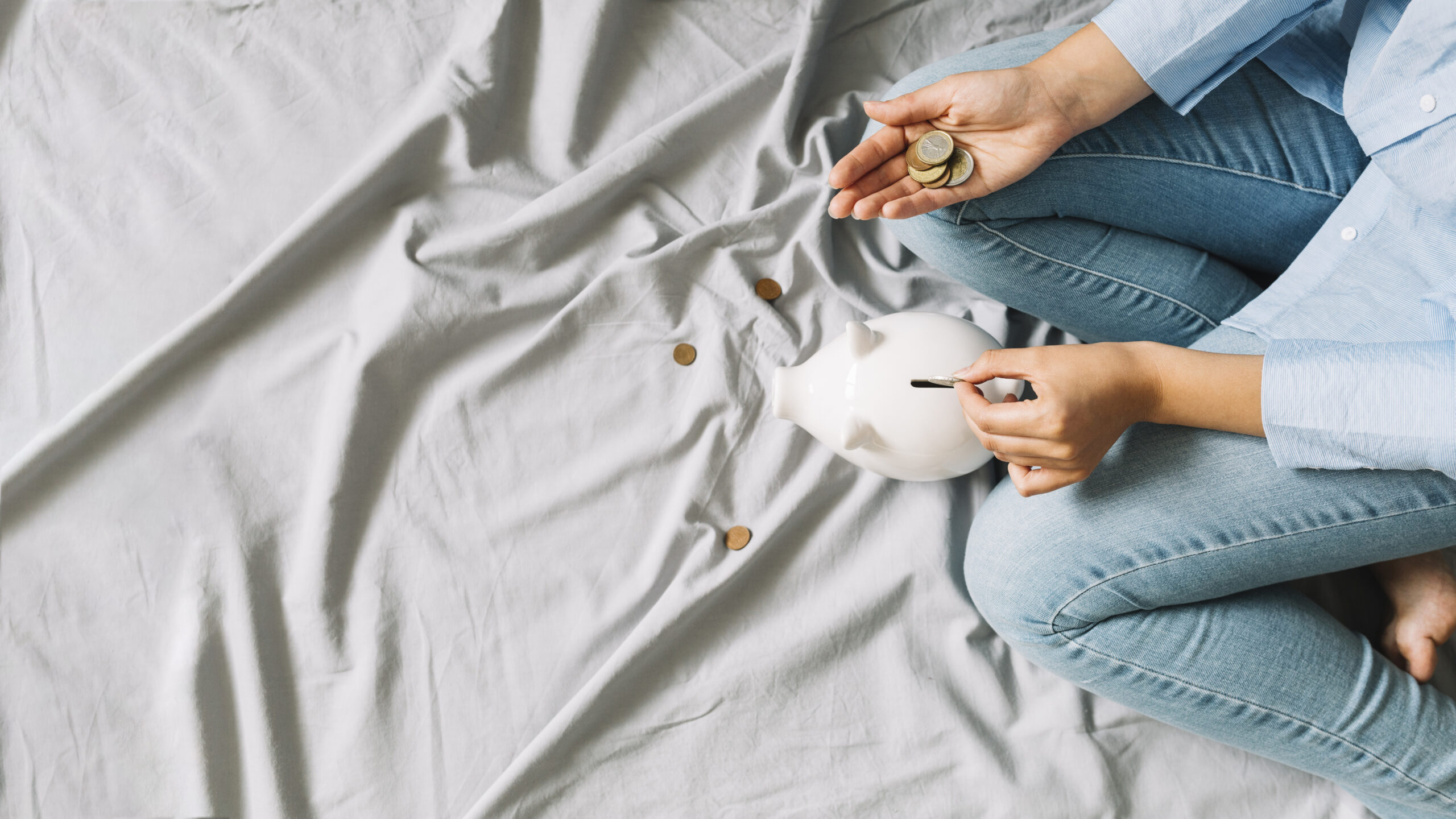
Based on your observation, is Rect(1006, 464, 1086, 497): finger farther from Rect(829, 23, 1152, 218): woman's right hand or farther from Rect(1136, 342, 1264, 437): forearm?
Rect(829, 23, 1152, 218): woman's right hand

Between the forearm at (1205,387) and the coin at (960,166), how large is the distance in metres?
0.21

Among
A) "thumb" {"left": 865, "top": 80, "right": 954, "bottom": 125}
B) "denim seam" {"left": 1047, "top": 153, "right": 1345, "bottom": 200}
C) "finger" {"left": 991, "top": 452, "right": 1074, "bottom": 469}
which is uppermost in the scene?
"thumb" {"left": 865, "top": 80, "right": 954, "bottom": 125}

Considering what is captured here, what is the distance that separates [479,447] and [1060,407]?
58 cm

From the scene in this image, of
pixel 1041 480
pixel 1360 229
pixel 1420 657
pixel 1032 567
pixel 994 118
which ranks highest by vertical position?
pixel 994 118

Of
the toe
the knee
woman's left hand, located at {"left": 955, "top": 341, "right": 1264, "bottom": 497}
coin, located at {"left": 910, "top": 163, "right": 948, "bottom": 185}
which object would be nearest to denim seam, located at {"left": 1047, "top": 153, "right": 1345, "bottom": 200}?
coin, located at {"left": 910, "top": 163, "right": 948, "bottom": 185}

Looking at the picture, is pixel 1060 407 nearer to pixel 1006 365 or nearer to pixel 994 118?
pixel 1006 365

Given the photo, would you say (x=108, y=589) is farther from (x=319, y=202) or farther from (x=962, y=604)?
(x=962, y=604)

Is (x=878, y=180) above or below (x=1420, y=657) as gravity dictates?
above

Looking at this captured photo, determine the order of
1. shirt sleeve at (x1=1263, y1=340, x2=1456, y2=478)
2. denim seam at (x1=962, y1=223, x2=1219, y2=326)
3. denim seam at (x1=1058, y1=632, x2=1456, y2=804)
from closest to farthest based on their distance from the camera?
shirt sleeve at (x1=1263, y1=340, x2=1456, y2=478), denim seam at (x1=1058, y1=632, x2=1456, y2=804), denim seam at (x1=962, y1=223, x2=1219, y2=326)

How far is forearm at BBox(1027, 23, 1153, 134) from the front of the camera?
2.46 ft

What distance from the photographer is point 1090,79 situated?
75cm

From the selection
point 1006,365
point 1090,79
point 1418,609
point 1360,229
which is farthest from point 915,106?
point 1418,609

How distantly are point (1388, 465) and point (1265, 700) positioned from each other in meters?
0.22

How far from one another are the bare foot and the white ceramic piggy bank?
430 mm
